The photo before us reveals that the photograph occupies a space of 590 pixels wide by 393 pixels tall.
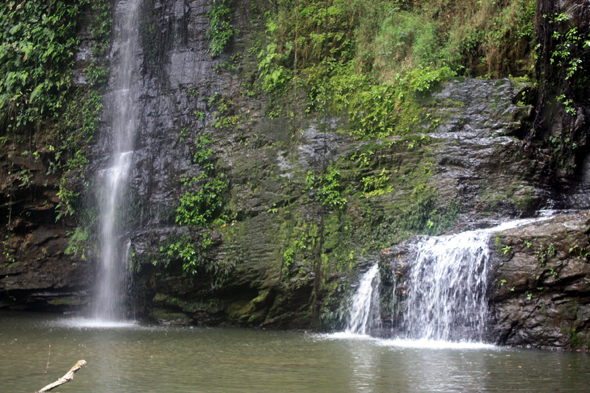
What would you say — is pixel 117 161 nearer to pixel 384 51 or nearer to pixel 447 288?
pixel 384 51

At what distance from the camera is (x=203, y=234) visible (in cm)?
1038

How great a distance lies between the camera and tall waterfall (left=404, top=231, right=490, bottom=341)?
7215 mm

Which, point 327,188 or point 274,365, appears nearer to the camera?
point 274,365

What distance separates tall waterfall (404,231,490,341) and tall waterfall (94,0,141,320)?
639cm

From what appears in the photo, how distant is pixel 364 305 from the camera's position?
28.8ft

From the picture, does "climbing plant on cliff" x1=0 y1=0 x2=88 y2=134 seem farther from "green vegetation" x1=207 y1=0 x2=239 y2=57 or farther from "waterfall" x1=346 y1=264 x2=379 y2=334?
"waterfall" x1=346 y1=264 x2=379 y2=334

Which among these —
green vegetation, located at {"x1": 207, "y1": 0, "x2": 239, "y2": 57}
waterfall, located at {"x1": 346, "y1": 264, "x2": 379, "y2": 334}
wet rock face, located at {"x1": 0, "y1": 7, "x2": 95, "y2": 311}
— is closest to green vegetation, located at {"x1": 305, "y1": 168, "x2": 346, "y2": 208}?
waterfall, located at {"x1": 346, "y1": 264, "x2": 379, "y2": 334}

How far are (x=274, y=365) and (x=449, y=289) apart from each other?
3.31 m

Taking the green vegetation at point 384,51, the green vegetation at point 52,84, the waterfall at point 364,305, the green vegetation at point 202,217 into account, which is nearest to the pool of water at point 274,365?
the waterfall at point 364,305

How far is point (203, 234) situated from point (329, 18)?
582 centimetres

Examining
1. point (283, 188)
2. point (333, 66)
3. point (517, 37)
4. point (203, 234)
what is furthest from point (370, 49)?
point (203, 234)

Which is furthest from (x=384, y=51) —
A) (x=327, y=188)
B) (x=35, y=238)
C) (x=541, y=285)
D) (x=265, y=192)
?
(x=35, y=238)

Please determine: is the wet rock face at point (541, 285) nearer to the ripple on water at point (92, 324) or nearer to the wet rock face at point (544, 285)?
the wet rock face at point (544, 285)

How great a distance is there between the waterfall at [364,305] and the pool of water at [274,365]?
0.64 metres
